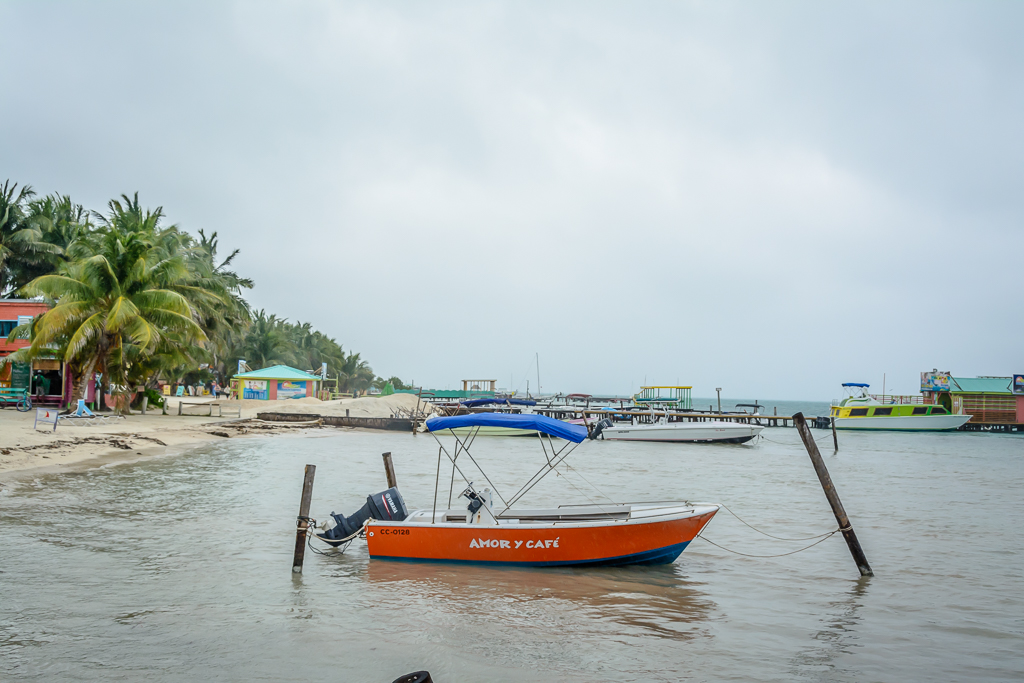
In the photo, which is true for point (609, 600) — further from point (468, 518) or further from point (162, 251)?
point (162, 251)

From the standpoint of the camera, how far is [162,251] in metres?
33.1

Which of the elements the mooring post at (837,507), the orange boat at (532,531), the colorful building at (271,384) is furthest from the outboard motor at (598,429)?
the orange boat at (532,531)

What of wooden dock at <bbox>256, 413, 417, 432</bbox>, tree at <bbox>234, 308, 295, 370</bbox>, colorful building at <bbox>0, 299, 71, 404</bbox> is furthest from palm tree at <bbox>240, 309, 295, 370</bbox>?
colorful building at <bbox>0, 299, 71, 404</bbox>

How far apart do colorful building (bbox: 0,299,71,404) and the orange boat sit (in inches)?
1132

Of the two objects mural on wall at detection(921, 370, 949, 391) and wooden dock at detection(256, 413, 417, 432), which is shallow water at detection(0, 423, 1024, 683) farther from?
mural on wall at detection(921, 370, 949, 391)

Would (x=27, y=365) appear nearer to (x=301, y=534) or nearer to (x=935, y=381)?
(x=301, y=534)

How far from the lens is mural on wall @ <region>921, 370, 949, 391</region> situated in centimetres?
5491

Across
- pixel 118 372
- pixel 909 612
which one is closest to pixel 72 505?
pixel 909 612

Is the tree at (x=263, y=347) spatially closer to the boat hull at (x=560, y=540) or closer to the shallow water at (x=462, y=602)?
the shallow water at (x=462, y=602)

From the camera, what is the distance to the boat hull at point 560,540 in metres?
9.98

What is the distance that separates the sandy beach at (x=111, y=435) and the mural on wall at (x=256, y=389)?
4153 millimetres

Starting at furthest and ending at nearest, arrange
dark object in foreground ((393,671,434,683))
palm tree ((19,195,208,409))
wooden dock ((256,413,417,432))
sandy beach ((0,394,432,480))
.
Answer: wooden dock ((256,413,417,432)) < palm tree ((19,195,208,409)) < sandy beach ((0,394,432,480)) < dark object in foreground ((393,671,434,683))

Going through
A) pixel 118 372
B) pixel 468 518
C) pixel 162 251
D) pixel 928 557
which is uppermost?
pixel 162 251

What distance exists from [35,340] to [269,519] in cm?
2023
